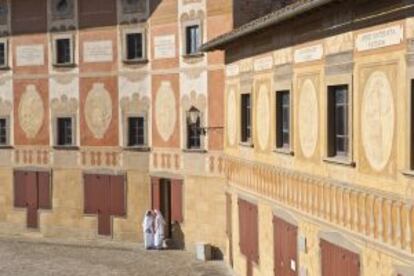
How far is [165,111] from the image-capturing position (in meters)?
29.2

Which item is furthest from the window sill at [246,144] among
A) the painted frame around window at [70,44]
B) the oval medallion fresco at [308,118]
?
the painted frame around window at [70,44]

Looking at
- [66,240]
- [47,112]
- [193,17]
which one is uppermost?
[193,17]

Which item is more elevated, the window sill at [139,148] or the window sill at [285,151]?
the window sill at [285,151]

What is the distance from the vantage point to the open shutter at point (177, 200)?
1125 inches

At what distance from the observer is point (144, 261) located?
27188mm

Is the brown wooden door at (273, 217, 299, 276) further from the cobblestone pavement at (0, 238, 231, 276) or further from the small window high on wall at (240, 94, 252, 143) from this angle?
the cobblestone pavement at (0, 238, 231, 276)

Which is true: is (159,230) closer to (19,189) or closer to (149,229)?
(149,229)

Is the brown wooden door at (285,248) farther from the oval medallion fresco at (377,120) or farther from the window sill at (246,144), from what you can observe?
the oval medallion fresco at (377,120)

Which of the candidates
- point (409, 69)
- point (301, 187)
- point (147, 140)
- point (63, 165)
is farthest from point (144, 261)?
point (409, 69)

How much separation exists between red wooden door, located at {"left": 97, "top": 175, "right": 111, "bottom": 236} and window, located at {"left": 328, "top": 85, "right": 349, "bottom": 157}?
1712cm

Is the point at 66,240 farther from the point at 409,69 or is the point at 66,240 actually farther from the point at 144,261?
→ the point at 409,69

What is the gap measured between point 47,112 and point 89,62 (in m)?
2.81

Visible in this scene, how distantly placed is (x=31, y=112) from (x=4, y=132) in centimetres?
179

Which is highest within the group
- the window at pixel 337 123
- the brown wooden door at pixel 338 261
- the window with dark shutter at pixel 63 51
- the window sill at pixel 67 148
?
the window with dark shutter at pixel 63 51
